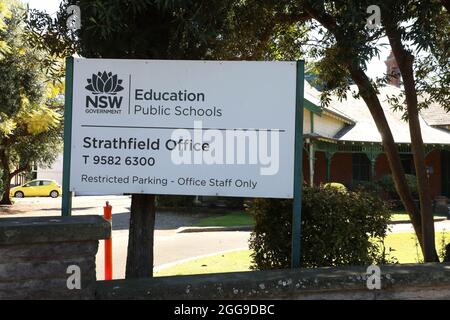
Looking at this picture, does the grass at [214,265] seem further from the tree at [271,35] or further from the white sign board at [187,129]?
the white sign board at [187,129]

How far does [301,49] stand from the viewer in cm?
838

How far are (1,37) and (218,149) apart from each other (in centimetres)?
1248

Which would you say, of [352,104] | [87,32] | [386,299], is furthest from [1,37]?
[352,104]

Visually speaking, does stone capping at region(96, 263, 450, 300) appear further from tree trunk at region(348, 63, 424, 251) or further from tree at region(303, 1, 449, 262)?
tree trunk at region(348, 63, 424, 251)

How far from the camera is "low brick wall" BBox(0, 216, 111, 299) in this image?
11.3ft

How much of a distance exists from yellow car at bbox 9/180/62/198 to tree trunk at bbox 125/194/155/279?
3563 cm

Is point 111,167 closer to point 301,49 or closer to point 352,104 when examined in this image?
point 301,49

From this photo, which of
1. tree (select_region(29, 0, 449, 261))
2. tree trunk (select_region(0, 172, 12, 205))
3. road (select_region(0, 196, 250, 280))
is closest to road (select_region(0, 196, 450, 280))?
road (select_region(0, 196, 250, 280))

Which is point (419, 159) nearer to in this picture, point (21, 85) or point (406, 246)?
point (406, 246)

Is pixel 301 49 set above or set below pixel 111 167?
above

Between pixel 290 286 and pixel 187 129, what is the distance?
1.56m

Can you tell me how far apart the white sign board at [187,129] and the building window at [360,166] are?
23376mm

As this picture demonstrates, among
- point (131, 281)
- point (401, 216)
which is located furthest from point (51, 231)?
point (401, 216)

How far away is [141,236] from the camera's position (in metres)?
4.96
